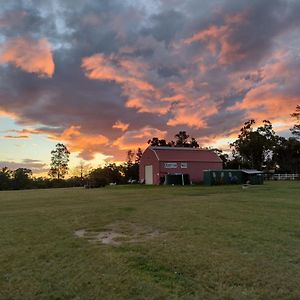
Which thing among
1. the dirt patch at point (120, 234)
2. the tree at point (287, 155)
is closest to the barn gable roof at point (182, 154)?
the tree at point (287, 155)

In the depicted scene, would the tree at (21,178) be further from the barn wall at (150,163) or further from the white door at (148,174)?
the white door at (148,174)

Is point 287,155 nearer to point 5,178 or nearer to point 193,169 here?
point 193,169

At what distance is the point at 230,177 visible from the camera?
46594 mm

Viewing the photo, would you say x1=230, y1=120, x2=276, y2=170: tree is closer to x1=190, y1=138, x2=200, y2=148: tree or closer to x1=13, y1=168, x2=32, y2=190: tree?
x1=190, y1=138, x2=200, y2=148: tree

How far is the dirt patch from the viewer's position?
9045mm

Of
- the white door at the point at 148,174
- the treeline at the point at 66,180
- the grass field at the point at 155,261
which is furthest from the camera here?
the treeline at the point at 66,180

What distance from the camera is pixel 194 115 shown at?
4012cm

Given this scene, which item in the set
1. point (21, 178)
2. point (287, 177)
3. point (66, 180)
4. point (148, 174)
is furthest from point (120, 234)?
point (21, 178)

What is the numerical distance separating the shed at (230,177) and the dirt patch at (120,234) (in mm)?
34221

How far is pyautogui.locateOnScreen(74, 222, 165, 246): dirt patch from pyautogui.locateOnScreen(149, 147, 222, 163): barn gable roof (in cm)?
3888

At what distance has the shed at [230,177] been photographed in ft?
146

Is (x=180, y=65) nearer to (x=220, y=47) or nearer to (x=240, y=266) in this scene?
(x=220, y=47)

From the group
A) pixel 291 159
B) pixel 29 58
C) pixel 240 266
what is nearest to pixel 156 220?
pixel 240 266

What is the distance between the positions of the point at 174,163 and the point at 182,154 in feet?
9.19
